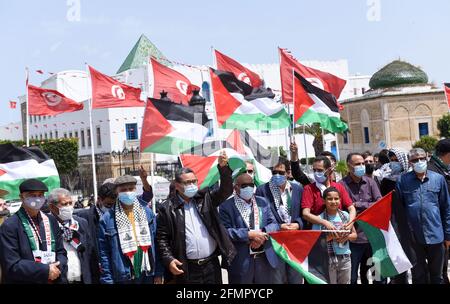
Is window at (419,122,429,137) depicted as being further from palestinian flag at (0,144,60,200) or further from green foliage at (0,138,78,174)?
palestinian flag at (0,144,60,200)

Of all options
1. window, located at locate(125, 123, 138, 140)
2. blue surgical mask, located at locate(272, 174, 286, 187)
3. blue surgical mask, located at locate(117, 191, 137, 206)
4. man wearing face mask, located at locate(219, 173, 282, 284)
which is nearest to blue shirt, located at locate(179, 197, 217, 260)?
man wearing face mask, located at locate(219, 173, 282, 284)

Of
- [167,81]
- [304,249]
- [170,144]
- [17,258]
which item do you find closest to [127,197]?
[17,258]

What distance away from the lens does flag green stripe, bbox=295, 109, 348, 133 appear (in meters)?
11.1

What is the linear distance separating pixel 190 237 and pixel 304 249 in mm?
1273

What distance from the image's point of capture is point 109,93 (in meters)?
15.0

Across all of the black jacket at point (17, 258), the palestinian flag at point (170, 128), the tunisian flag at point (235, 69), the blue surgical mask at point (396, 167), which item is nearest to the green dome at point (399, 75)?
the tunisian flag at point (235, 69)

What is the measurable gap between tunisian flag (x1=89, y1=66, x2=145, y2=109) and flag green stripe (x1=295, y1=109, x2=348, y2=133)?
5033 millimetres

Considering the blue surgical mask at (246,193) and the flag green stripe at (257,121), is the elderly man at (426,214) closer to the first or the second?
the blue surgical mask at (246,193)

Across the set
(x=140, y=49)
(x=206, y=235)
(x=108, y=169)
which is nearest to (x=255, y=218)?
(x=206, y=235)

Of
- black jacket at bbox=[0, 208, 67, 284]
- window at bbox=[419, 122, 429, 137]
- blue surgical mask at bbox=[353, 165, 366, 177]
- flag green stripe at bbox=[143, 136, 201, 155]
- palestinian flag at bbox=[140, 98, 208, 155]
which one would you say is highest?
window at bbox=[419, 122, 429, 137]

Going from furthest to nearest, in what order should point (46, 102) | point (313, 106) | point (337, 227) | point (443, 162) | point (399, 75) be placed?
point (399, 75) < point (46, 102) < point (313, 106) < point (443, 162) < point (337, 227)

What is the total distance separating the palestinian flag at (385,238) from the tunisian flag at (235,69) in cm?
573

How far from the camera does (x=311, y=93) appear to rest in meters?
11.3

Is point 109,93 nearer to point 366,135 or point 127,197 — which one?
point 127,197
